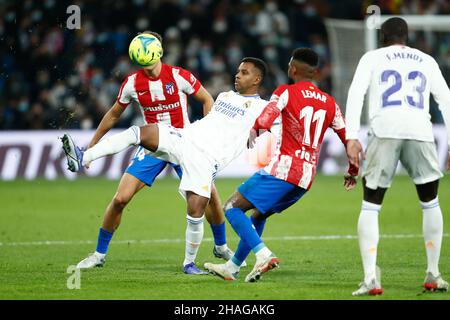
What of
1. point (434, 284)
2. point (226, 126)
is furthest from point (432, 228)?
point (226, 126)

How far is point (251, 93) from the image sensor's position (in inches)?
381

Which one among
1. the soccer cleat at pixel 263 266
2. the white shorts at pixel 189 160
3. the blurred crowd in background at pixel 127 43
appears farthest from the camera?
the blurred crowd in background at pixel 127 43

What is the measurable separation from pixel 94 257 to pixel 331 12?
18.6 metres

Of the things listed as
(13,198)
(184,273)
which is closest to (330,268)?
(184,273)

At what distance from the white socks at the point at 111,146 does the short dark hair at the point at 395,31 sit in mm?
2510

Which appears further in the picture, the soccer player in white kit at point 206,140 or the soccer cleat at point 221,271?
the soccer player in white kit at point 206,140

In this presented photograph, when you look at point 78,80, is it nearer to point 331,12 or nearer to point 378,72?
point 331,12

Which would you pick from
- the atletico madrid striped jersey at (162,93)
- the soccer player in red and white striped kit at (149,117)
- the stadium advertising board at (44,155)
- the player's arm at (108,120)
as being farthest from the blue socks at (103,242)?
the stadium advertising board at (44,155)

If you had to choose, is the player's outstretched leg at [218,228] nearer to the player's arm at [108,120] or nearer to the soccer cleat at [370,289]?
the player's arm at [108,120]

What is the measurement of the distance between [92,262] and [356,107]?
148 inches

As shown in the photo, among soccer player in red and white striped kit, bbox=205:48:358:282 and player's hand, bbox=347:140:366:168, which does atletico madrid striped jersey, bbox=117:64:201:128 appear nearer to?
soccer player in red and white striped kit, bbox=205:48:358:282

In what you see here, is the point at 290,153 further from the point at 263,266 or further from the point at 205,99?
the point at 205,99

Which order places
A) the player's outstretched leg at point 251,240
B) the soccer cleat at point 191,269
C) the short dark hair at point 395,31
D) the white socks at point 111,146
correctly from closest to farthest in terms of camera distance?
the short dark hair at point 395,31
the player's outstretched leg at point 251,240
the white socks at point 111,146
the soccer cleat at point 191,269

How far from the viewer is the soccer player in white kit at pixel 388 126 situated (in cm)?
798
